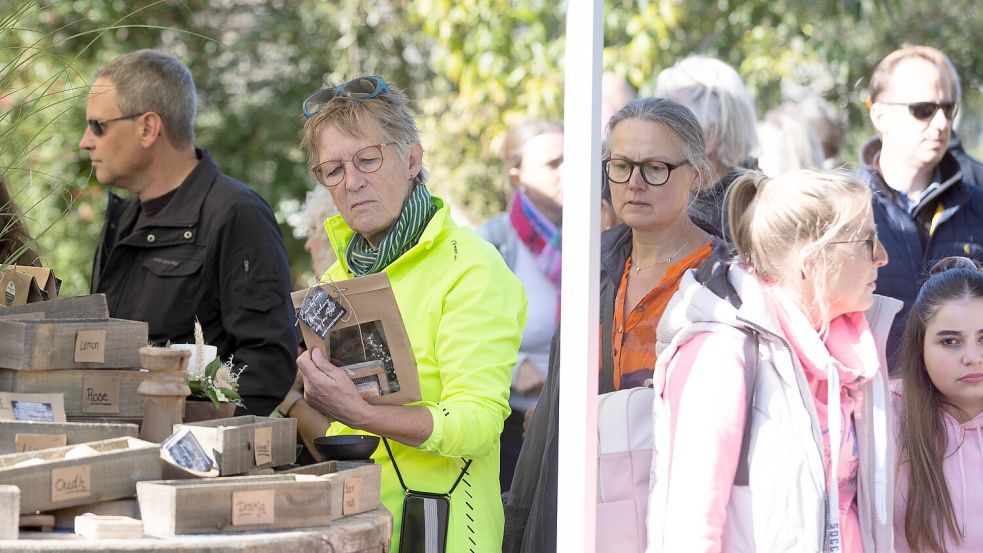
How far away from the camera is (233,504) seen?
5.85ft

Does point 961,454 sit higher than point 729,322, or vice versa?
point 729,322

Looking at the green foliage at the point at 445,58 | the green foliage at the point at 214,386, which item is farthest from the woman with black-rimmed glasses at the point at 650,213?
the green foliage at the point at 445,58

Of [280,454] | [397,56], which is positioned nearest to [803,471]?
[280,454]

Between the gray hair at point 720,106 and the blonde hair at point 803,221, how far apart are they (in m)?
1.02

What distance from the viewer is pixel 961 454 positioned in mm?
2590

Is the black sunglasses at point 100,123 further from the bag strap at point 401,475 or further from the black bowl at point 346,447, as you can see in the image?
the black bowl at point 346,447

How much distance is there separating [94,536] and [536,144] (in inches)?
121

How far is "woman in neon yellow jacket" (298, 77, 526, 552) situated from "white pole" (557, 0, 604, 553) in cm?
23

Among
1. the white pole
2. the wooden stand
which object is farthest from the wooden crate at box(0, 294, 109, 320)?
the white pole

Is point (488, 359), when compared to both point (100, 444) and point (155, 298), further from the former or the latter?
point (155, 298)

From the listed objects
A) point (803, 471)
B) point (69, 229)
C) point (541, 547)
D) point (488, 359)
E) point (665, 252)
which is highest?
point (69, 229)

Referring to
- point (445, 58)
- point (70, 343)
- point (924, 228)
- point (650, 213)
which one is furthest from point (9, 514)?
point (445, 58)

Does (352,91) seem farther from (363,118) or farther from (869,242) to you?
(869,242)

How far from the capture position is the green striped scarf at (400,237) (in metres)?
2.41
